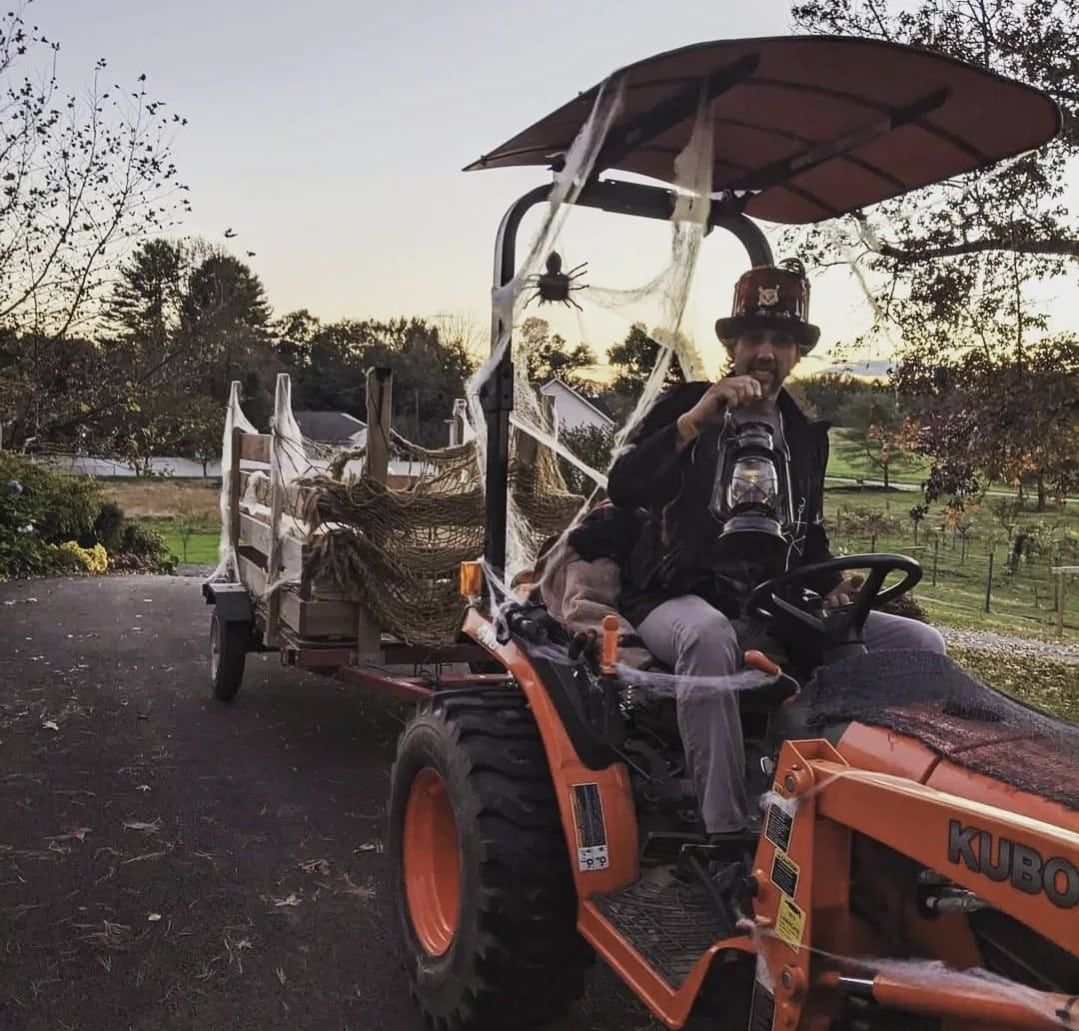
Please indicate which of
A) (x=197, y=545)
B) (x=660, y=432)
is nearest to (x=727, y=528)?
(x=660, y=432)

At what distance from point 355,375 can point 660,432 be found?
1420 inches

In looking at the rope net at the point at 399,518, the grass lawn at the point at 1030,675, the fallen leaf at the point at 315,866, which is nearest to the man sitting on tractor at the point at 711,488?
the rope net at the point at 399,518

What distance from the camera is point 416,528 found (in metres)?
5.53

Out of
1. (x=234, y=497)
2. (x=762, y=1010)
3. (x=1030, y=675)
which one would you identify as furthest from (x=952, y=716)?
(x=1030, y=675)

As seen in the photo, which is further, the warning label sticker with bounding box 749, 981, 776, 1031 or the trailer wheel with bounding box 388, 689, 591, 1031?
the trailer wheel with bounding box 388, 689, 591, 1031

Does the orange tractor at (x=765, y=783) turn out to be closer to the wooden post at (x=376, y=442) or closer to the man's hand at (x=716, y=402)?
the man's hand at (x=716, y=402)

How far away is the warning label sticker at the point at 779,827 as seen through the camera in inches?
80.7

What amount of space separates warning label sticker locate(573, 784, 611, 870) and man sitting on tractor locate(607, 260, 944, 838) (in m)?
0.39

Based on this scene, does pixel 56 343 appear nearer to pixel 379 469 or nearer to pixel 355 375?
pixel 379 469

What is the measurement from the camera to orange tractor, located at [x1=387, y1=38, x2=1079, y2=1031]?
5.95ft

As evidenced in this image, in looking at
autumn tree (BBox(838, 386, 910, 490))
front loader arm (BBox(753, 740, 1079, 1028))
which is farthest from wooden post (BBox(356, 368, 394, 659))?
front loader arm (BBox(753, 740, 1079, 1028))

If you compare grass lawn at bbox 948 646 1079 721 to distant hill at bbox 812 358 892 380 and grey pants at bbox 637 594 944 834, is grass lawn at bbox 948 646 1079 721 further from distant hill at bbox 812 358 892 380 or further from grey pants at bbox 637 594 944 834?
grey pants at bbox 637 594 944 834

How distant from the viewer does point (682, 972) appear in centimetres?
231

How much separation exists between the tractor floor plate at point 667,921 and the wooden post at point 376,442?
9.93 feet
